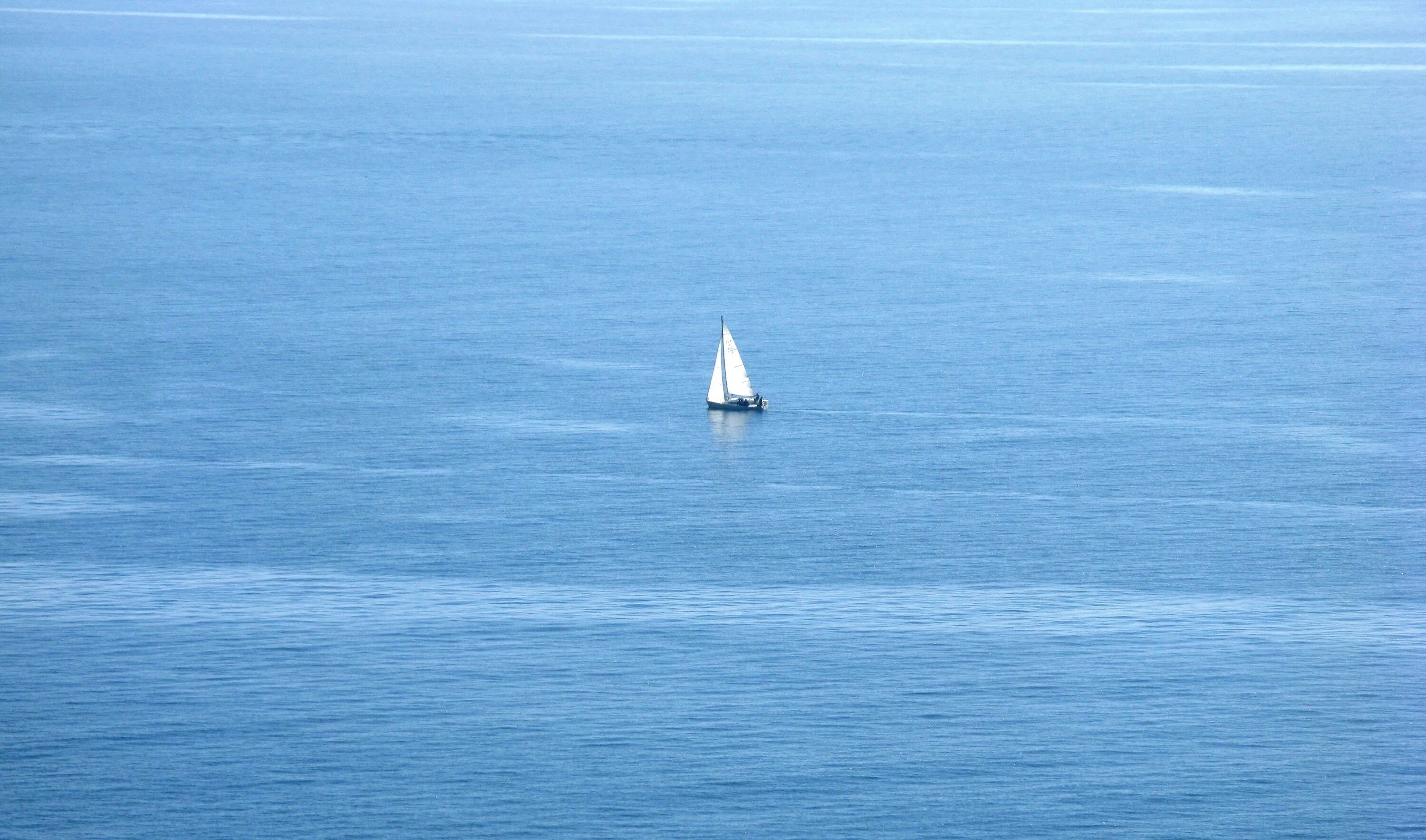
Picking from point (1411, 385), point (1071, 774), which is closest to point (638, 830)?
point (1071, 774)

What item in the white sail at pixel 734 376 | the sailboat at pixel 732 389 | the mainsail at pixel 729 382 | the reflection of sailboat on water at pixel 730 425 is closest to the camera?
the reflection of sailboat on water at pixel 730 425

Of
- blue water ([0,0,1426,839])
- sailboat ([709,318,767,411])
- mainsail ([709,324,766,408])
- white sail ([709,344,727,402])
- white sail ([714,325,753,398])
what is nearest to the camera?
blue water ([0,0,1426,839])

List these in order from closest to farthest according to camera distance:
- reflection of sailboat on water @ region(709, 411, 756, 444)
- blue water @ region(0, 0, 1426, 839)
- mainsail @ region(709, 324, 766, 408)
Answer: blue water @ region(0, 0, 1426, 839)
reflection of sailboat on water @ region(709, 411, 756, 444)
mainsail @ region(709, 324, 766, 408)

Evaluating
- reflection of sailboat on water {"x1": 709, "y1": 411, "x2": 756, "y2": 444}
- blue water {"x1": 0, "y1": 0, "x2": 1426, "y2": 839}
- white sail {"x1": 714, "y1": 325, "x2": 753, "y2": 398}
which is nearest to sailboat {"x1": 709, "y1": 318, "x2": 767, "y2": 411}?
white sail {"x1": 714, "y1": 325, "x2": 753, "y2": 398}

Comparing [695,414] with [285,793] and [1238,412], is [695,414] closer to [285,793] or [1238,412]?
[1238,412]

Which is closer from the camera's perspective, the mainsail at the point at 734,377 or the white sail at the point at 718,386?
the white sail at the point at 718,386

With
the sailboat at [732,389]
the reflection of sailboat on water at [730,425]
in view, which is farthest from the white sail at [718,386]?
the reflection of sailboat on water at [730,425]

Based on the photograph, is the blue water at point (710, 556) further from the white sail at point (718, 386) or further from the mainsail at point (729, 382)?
the mainsail at point (729, 382)

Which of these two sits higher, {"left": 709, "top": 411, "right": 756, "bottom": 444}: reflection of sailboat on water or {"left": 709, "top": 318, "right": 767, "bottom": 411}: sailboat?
{"left": 709, "top": 318, "right": 767, "bottom": 411}: sailboat

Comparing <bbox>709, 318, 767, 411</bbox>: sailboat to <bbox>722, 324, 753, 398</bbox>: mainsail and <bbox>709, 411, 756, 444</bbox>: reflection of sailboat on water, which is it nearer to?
<bbox>722, 324, 753, 398</bbox>: mainsail
